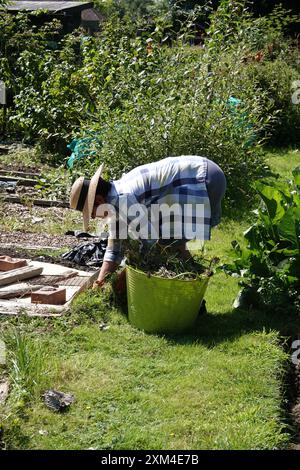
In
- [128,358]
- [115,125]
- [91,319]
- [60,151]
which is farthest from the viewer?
[60,151]

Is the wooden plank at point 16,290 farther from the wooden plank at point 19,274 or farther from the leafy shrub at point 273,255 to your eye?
the leafy shrub at point 273,255

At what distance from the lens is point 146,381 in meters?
4.73

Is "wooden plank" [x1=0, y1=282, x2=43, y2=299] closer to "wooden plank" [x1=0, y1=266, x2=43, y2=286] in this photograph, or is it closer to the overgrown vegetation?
"wooden plank" [x1=0, y1=266, x2=43, y2=286]

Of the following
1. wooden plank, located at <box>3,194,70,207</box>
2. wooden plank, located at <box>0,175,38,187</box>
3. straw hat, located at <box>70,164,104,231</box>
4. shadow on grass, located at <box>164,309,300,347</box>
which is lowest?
wooden plank, located at <box>3,194,70,207</box>

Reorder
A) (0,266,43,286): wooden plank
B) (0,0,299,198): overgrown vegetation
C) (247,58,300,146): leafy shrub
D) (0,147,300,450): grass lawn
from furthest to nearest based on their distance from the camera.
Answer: (247,58,300,146): leafy shrub < (0,0,299,198): overgrown vegetation < (0,266,43,286): wooden plank < (0,147,300,450): grass lawn

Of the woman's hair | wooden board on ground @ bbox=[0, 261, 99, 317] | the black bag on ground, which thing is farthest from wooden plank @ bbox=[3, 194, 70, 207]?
the woman's hair

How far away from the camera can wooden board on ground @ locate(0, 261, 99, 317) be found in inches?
226

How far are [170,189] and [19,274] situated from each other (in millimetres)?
1656

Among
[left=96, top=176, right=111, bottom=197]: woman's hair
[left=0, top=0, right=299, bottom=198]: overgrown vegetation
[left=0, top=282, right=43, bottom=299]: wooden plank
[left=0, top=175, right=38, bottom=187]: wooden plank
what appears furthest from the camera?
[left=0, top=175, right=38, bottom=187]: wooden plank
